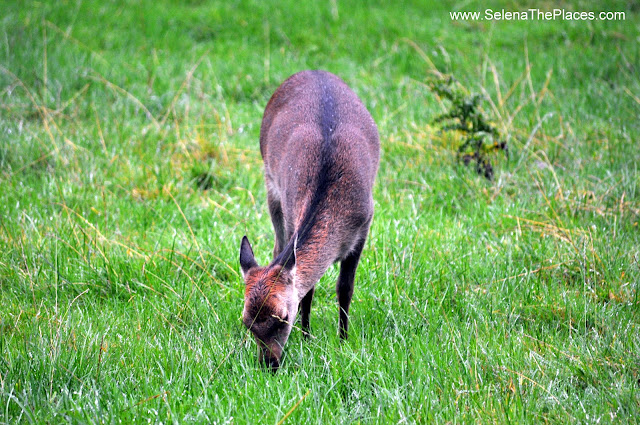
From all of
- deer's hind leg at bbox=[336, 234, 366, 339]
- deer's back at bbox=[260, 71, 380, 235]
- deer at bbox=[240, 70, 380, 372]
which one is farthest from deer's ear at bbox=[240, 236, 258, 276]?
deer's hind leg at bbox=[336, 234, 366, 339]

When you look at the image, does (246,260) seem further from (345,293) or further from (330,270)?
(330,270)

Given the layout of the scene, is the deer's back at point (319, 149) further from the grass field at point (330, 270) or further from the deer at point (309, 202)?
the grass field at point (330, 270)

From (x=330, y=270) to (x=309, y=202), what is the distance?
1061mm

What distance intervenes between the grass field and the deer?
0.26 meters

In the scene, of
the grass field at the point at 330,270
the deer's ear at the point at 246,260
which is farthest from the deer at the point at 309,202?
the grass field at the point at 330,270

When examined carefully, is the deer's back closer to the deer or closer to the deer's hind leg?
the deer

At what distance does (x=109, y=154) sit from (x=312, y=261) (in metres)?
3.49

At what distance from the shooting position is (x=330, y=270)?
184 inches

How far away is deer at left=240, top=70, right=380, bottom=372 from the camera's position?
3311mm

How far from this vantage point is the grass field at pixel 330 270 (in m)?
3.09

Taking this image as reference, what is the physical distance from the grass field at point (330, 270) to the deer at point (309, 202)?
26 cm

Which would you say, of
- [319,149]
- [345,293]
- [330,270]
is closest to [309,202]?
[319,149]

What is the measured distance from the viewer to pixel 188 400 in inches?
119

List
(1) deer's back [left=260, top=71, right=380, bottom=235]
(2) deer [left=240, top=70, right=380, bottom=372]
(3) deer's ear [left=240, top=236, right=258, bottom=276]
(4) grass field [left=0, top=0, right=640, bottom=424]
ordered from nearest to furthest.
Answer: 1. (4) grass field [left=0, top=0, right=640, bottom=424]
2. (2) deer [left=240, top=70, right=380, bottom=372]
3. (3) deer's ear [left=240, top=236, right=258, bottom=276]
4. (1) deer's back [left=260, top=71, right=380, bottom=235]
